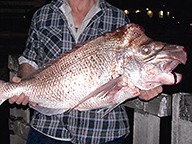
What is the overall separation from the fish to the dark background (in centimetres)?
420

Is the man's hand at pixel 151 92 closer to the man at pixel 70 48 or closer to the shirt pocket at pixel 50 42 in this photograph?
the man at pixel 70 48

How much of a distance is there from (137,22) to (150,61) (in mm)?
22376

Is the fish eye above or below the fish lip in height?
above

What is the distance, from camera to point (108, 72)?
186cm

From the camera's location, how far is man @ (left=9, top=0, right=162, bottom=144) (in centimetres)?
218

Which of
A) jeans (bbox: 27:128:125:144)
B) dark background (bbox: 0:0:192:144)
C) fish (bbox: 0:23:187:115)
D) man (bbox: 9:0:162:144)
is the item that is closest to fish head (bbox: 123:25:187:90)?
fish (bbox: 0:23:187:115)

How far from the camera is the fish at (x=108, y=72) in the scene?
1.78 meters

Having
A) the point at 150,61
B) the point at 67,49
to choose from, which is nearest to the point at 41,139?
the point at 67,49

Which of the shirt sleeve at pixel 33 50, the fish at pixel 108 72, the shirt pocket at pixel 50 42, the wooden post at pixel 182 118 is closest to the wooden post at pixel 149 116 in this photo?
the wooden post at pixel 182 118

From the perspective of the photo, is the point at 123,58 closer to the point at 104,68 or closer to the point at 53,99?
the point at 104,68

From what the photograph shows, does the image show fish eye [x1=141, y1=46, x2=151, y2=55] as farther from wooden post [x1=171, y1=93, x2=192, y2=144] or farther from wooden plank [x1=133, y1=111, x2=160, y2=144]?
wooden plank [x1=133, y1=111, x2=160, y2=144]

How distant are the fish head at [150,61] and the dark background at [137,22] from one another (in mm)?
4712

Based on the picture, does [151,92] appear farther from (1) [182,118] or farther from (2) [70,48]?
(2) [70,48]

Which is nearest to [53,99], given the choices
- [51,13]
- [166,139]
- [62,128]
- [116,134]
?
[62,128]
